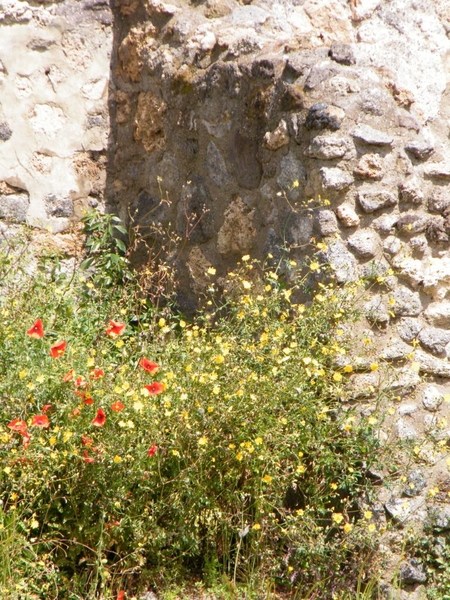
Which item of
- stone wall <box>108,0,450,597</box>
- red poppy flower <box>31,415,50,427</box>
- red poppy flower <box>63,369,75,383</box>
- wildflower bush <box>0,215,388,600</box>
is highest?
stone wall <box>108,0,450,597</box>

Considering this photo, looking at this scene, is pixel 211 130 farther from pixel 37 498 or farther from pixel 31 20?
pixel 37 498

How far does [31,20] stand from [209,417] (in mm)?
2651

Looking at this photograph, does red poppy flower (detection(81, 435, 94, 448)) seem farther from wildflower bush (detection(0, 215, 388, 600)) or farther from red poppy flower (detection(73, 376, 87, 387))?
red poppy flower (detection(73, 376, 87, 387))

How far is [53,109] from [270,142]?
4.93ft

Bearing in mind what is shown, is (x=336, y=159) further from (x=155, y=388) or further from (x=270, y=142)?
(x=155, y=388)

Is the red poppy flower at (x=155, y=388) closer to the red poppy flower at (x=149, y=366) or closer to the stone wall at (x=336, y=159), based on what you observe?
the red poppy flower at (x=149, y=366)

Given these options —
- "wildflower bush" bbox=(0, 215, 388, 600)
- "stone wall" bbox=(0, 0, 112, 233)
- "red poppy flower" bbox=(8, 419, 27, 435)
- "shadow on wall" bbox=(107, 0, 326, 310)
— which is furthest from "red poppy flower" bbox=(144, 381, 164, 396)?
"stone wall" bbox=(0, 0, 112, 233)

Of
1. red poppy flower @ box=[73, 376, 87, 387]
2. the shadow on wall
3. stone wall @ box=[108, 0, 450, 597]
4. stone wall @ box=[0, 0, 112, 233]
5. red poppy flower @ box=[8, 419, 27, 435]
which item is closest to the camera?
red poppy flower @ box=[8, 419, 27, 435]

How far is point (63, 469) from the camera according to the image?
283 cm

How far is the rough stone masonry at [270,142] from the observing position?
130 inches

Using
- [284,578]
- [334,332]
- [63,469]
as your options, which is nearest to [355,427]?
[334,332]

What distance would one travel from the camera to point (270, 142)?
11.8 feet

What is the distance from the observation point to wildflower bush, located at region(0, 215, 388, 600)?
2.76 meters

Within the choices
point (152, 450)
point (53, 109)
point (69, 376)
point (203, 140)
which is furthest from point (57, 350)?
point (53, 109)
